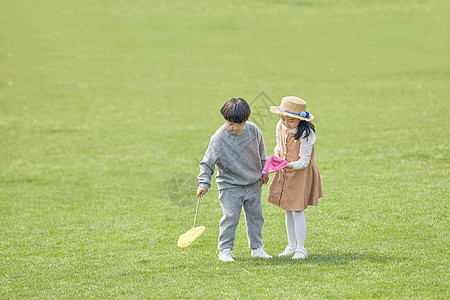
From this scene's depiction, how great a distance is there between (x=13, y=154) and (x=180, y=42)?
521 inches

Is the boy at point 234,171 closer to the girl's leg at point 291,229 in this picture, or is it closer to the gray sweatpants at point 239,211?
the gray sweatpants at point 239,211

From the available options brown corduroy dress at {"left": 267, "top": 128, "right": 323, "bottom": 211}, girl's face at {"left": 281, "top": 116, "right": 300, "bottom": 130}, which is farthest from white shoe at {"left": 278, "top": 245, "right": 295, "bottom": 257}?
girl's face at {"left": 281, "top": 116, "right": 300, "bottom": 130}

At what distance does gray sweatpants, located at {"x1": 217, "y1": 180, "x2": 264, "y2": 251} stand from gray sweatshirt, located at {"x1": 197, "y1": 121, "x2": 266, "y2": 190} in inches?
3.2

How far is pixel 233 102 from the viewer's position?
5.05 metres

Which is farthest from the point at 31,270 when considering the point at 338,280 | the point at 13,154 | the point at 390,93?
the point at 390,93

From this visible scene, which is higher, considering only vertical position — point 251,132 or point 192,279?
point 251,132

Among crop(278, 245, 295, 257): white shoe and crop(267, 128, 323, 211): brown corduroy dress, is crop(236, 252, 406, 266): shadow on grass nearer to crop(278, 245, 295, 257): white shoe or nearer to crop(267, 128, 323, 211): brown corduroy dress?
crop(278, 245, 295, 257): white shoe

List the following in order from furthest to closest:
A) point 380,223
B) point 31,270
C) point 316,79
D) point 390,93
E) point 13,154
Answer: point 316,79 → point 390,93 → point 13,154 → point 380,223 → point 31,270

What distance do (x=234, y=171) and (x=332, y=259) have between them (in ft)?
4.01

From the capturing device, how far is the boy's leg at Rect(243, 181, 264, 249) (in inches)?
209

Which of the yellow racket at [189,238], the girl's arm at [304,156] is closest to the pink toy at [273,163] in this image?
the girl's arm at [304,156]

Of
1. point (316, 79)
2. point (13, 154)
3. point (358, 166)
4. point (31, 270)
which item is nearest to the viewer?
point (31, 270)

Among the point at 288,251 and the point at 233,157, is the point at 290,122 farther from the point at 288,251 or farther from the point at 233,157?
the point at 288,251

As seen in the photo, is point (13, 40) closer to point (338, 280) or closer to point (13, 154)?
point (13, 154)
